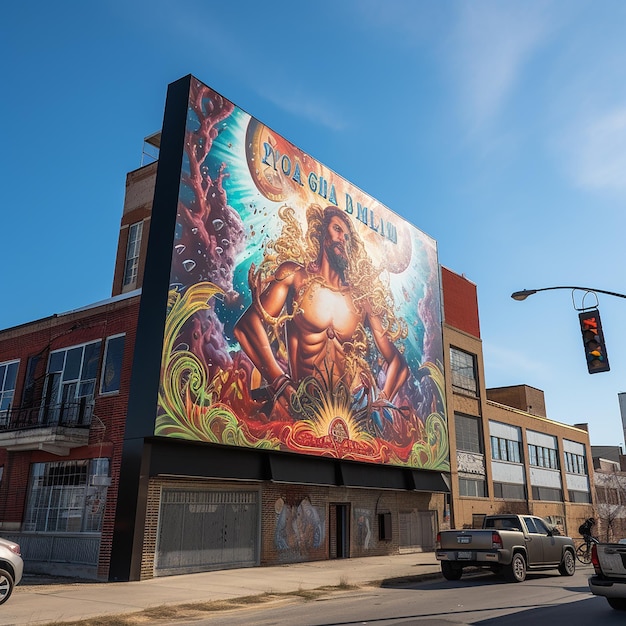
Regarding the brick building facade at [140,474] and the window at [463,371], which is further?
the window at [463,371]

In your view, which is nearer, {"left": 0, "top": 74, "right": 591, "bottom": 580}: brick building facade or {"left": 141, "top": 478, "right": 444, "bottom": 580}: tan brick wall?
{"left": 0, "top": 74, "right": 591, "bottom": 580}: brick building facade

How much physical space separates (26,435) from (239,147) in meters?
12.0

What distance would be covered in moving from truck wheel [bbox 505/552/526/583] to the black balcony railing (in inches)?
520

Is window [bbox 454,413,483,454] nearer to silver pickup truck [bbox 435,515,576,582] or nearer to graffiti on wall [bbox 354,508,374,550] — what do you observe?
graffiti on wall [bbox 354,508,374,550]

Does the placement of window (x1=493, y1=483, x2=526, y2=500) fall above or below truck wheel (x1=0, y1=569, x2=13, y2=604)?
above

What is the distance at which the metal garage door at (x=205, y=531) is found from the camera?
59.9 ft

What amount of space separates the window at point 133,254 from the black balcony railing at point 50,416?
759 centimetres

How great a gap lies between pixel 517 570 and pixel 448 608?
5561 mm

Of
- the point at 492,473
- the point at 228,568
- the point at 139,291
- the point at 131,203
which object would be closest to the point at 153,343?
the point at 139,291

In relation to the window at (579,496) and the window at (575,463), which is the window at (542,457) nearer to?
the window at (575,463)

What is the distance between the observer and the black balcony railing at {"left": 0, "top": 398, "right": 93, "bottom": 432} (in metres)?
20.4

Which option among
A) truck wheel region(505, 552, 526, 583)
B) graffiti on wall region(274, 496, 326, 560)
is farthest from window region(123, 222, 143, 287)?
truck wheel region(505, 552, 526, 583)

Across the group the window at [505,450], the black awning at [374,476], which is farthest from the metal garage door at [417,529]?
the window at [505,450]

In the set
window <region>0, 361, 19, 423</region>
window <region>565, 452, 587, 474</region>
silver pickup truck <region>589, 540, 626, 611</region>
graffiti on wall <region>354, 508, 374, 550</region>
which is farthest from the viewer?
window <region>565, 452, 587, 474</region>
